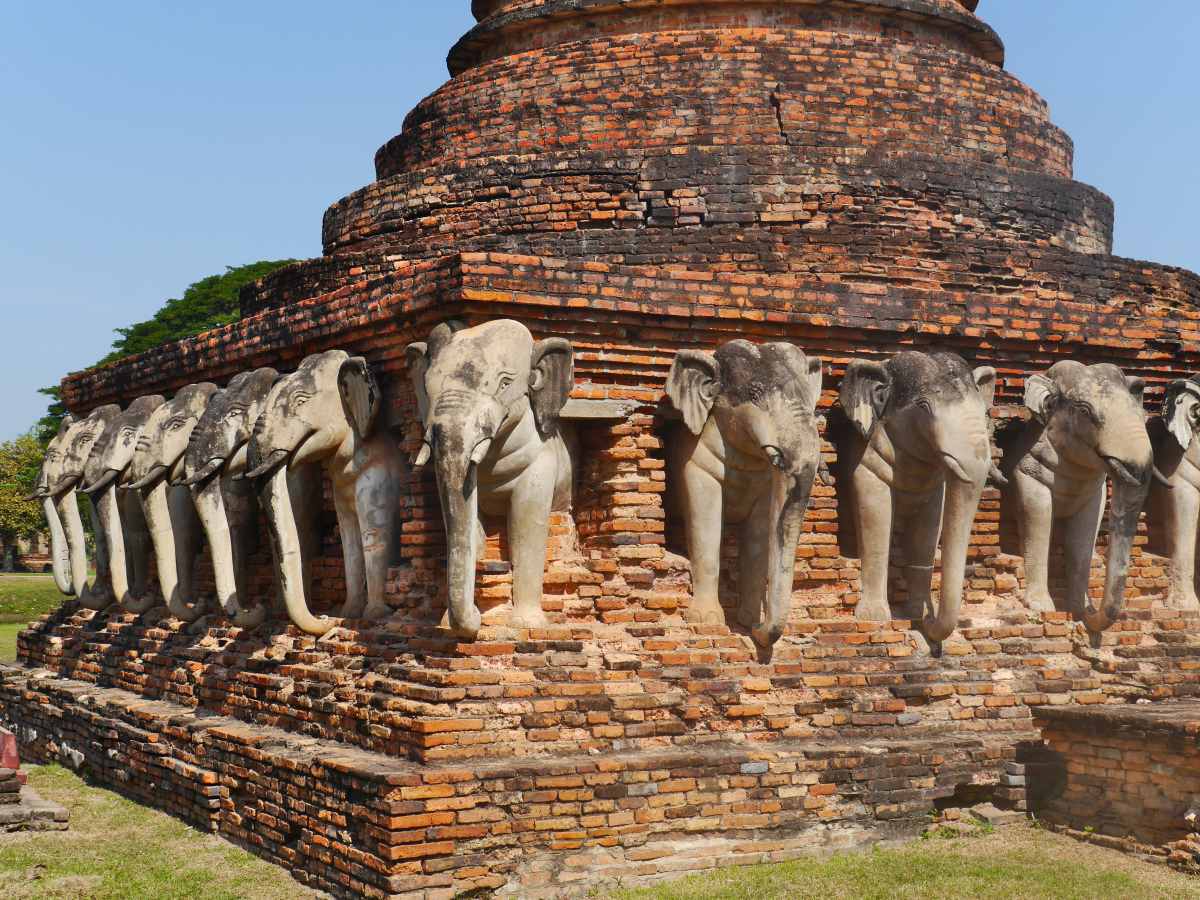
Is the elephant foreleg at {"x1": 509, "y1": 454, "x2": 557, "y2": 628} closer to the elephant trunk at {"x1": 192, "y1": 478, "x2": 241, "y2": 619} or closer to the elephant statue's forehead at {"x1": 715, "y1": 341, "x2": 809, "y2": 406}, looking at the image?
the elephant statue's forehead at {"x1": 715, "y1": 341, "x2": 809, "y2": 406}

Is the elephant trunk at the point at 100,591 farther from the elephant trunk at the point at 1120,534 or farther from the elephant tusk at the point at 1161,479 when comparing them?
the elephant tusk at the point at 1161,479

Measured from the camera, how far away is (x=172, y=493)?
38.1 feet

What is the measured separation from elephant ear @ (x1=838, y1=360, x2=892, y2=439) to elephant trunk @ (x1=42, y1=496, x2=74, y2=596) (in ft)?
24.5

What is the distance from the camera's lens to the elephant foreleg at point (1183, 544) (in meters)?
9.99

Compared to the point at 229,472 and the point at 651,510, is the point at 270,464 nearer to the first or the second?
the point at 229,472

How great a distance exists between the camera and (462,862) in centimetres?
731

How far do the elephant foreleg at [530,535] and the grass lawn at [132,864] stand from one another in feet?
6.10

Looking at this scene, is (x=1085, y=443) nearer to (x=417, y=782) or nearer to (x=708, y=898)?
(x=708, y=898)

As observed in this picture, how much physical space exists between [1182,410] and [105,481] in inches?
317

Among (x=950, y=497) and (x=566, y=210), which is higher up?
(x=566, y=210)

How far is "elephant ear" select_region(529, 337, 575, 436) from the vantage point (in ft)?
26.7

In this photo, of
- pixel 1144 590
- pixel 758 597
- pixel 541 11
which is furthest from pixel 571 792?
pixel 541 11

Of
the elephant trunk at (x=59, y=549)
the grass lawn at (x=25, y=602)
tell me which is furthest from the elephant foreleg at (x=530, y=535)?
the grass lawn at (x=25, y=602)

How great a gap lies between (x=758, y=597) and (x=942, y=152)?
4.38m
